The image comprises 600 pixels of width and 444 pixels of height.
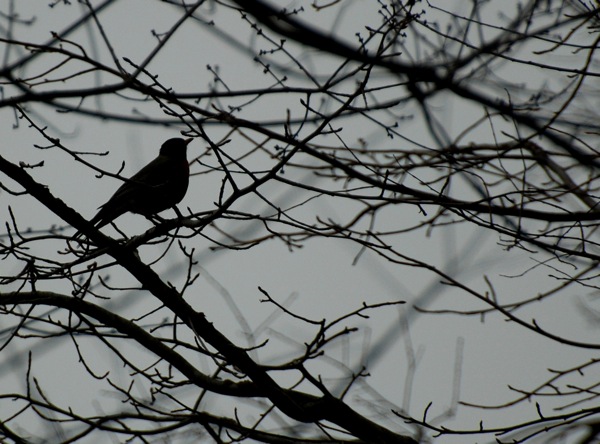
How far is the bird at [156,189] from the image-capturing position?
5559 mm

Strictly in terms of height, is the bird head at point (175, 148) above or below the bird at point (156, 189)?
above

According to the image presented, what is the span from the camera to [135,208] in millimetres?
5688

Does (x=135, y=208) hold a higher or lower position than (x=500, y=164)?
higher

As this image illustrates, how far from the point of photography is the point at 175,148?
714cm

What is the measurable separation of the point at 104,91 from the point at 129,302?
1.36 meters

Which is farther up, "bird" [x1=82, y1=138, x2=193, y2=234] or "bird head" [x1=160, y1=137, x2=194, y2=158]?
"bird head" [x1=160, y1=137, x2=194, y2=158]

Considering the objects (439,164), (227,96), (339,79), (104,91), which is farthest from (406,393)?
(104,91)

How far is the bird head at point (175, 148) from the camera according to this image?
276 inches

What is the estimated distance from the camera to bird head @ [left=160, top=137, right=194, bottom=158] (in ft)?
23.0

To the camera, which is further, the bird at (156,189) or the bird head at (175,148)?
the bird head at (175,148)

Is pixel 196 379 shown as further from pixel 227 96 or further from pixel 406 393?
pixel 227 96

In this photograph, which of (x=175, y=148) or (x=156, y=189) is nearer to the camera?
(x=156, y=189)

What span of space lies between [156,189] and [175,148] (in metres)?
1.98

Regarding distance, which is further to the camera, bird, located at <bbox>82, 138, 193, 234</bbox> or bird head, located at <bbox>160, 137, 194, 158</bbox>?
bird head, located at <bbox>160, 137, 194, 158</bbox>
